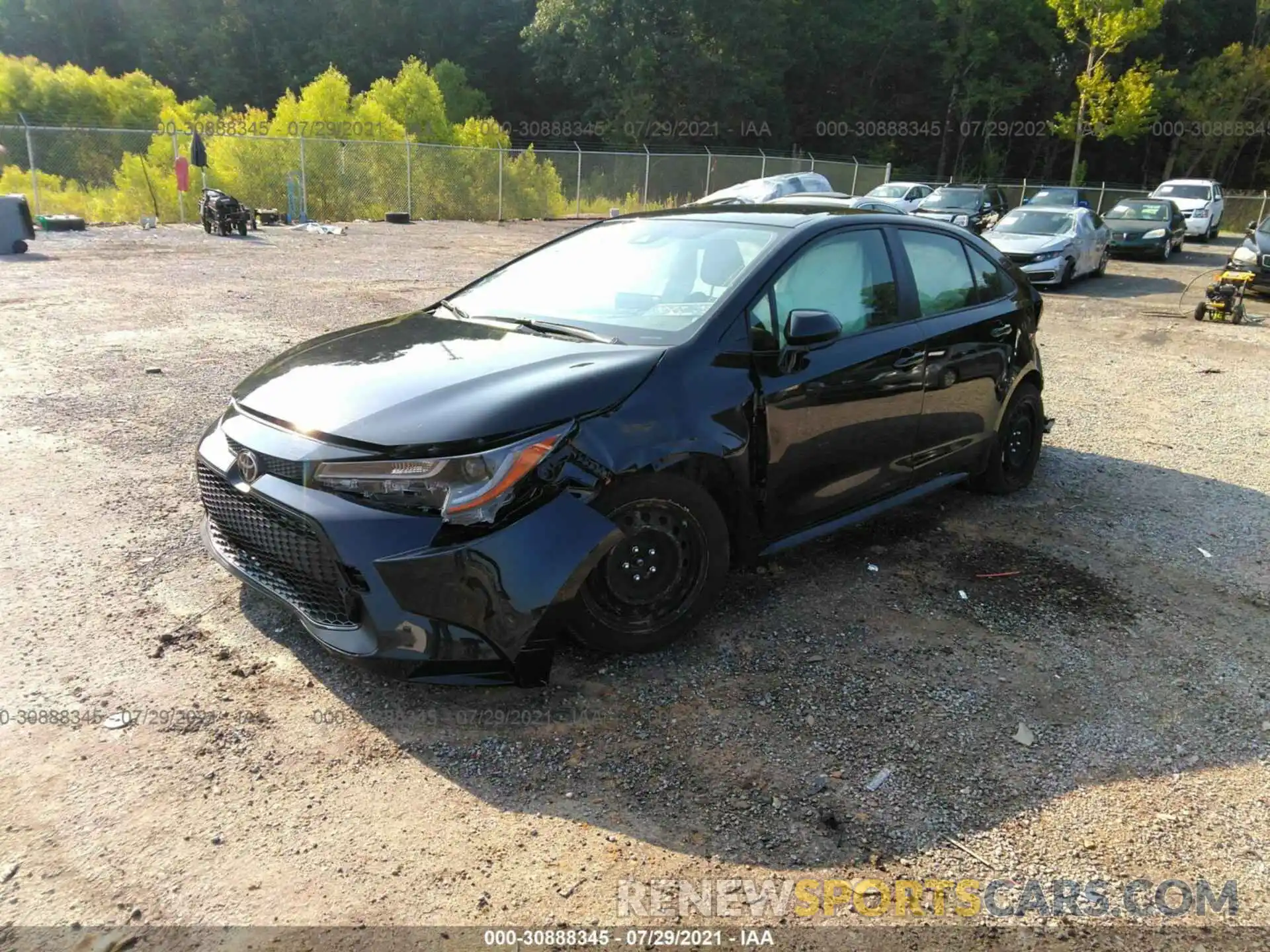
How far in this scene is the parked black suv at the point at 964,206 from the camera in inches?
862

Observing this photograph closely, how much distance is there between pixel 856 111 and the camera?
5153 cm

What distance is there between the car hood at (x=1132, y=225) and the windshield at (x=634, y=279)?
2040cm

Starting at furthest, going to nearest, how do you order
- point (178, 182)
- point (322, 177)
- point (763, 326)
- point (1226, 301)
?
point (322, 177), point (178, 182), point (1226, 301), point (763, 326)

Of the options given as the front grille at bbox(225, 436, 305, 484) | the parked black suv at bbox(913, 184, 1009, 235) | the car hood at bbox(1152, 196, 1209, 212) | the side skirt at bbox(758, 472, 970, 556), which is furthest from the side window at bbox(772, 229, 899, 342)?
the car hood at bbox(1152, 196, 1209, 212)

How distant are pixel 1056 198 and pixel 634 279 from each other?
2024cm

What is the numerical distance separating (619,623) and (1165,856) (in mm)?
1865

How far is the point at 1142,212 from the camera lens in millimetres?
21672

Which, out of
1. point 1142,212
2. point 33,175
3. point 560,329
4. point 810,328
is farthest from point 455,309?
point 1142,212

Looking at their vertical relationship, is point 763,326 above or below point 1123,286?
above

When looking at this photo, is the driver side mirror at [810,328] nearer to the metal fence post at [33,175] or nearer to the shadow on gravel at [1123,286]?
the shadow on gravel at [1123,286]

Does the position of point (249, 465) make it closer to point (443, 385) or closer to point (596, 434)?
point (443, 385)

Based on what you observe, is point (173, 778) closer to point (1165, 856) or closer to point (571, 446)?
point (571, 446)

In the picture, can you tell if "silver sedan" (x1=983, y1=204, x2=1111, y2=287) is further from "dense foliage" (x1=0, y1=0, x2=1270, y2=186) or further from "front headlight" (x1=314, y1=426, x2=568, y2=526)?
"dense foliage" (x1=0, y1=0, x2=1270, y2=186)

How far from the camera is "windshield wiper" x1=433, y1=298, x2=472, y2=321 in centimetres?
417
